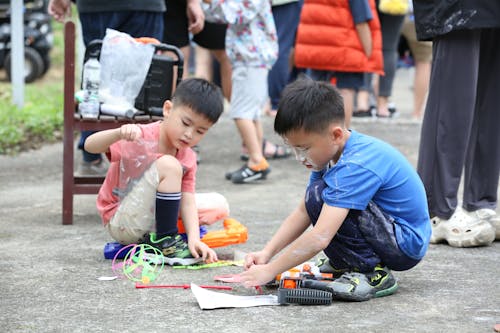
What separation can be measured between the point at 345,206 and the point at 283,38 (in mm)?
4528

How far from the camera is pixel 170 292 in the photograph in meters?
3.28

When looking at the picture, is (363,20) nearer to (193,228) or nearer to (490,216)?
(490,216)

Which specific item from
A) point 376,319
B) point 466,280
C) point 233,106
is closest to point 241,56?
point 233,106

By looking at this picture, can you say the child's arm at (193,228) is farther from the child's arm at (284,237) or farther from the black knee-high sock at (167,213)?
the child's arm at (284,237)

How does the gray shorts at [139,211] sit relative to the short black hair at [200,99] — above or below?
below

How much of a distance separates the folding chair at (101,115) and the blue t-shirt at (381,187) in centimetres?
143

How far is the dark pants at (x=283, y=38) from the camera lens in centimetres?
709

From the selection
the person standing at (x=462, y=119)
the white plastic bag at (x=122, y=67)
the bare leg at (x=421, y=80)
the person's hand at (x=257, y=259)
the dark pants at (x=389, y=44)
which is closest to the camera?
the person's hand at (x=257, y=259)

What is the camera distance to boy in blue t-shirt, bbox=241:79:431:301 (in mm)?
3109

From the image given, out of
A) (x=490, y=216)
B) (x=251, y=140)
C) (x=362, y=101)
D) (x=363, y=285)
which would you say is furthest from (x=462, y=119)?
(x=362, y=101)

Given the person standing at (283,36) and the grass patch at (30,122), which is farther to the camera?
the person standing at (283,36)

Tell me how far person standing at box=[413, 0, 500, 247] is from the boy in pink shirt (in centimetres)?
107

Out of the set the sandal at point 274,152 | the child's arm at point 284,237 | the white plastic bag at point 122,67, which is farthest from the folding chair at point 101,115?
the sandal at point 274,152

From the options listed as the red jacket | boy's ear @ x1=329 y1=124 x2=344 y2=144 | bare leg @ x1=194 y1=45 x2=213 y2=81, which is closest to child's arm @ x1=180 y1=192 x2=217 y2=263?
boy's ear @ x1=329 y1=124 x2=344 y2=144
